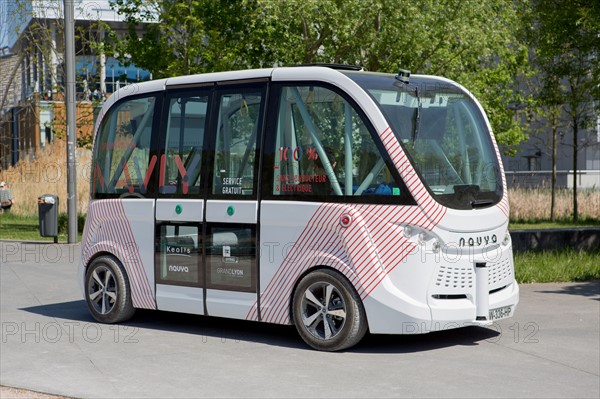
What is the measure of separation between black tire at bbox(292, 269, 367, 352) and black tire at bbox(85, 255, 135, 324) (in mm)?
2393

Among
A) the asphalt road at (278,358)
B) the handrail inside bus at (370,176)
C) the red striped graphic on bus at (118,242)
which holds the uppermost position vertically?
the handrail inside bus at (370,176)

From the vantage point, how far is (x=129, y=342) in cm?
980

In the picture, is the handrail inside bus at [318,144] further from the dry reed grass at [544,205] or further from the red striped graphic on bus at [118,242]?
the dry reed grass at [544,205]

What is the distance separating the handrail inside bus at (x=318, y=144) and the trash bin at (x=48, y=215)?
1260 cm


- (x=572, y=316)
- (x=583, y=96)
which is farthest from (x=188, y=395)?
(x=583, y=96)

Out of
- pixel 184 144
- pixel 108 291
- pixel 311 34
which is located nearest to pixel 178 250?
pixel 184 144

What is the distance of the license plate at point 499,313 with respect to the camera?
925 centimetres

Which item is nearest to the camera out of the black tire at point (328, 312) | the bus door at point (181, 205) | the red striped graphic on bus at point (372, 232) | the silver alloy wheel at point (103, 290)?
the red striped graphic on bus at point (372, 232)

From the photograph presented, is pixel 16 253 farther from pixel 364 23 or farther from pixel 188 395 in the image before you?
pixel 188 395

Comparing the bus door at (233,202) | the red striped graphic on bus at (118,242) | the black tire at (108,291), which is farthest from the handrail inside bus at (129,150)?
the bus door at (233,202)

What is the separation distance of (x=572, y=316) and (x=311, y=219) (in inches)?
155

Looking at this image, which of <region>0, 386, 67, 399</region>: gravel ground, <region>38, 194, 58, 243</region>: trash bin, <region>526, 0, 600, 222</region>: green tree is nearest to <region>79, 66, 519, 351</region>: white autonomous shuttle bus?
<region>0, 386, 67, 399</region>: gravel ground

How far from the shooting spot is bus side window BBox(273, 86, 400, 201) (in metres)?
9.06

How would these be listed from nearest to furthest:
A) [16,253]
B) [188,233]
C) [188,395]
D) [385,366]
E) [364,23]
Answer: [188,395]
[385,366]
[188,233]
[16,253]
[364,23]
